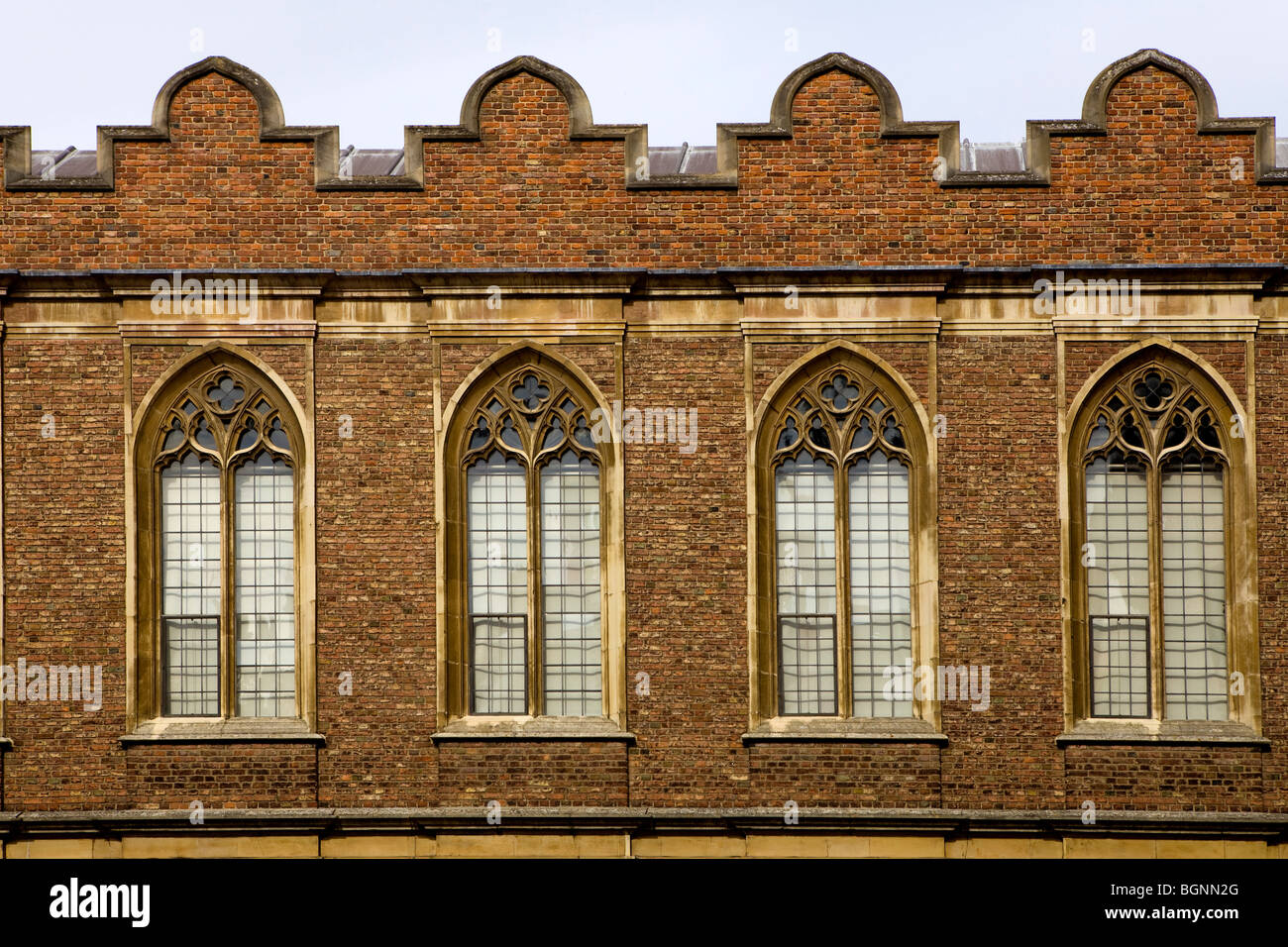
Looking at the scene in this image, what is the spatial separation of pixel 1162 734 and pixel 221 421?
1028cm

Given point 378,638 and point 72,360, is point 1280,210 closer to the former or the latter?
point 378,638

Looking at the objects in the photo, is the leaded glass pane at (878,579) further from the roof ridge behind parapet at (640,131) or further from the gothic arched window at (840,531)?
the roof ridge behind parapet at (640,131)

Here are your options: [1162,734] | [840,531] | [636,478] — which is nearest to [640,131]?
[636,478]

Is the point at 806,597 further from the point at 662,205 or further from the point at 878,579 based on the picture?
the point at 662,205

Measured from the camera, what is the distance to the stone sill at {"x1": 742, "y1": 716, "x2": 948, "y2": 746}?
15.8 metres

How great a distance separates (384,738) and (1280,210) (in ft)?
35.5

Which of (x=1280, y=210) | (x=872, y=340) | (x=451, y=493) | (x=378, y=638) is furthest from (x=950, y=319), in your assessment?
(x=378, y=638)

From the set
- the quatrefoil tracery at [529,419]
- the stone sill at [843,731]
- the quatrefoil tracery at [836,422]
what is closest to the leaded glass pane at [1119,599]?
the stone sill at [843,731]

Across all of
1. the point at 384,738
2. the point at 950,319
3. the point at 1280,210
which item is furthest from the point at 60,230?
the point at 1280,210

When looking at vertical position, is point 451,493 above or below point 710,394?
below

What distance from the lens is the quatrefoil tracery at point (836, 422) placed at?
16.2 m

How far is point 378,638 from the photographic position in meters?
16.0

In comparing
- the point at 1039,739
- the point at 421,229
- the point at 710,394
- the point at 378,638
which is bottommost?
the point at 1039,739

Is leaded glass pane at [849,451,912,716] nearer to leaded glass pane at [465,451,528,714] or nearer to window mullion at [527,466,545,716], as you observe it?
window mullion at [527,466,545,716]
